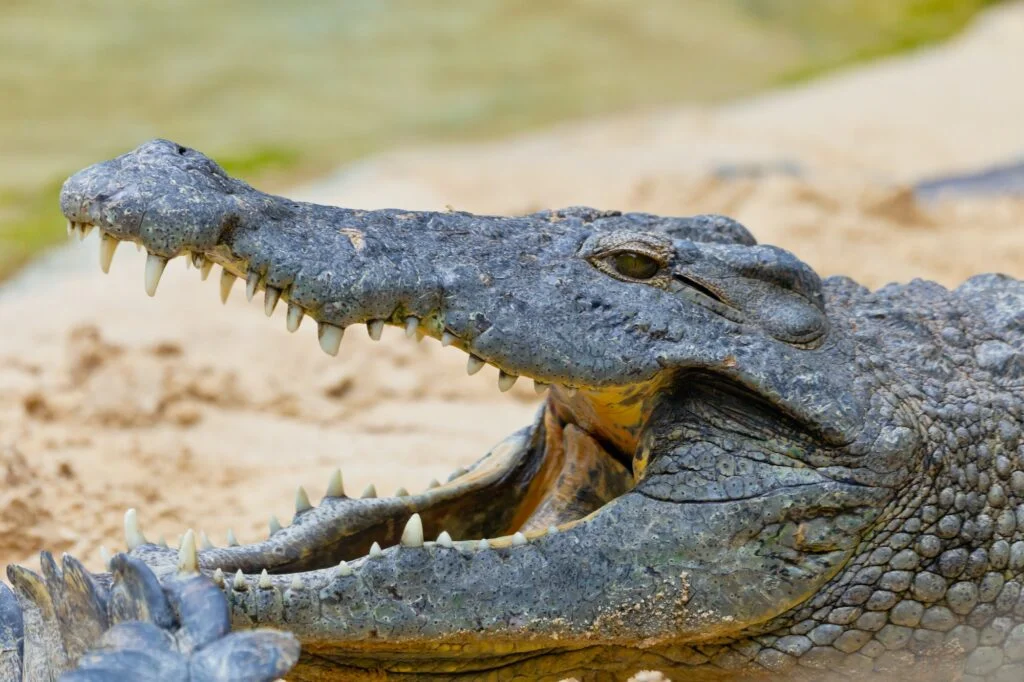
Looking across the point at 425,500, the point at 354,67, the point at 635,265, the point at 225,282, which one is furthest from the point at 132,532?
the point at 354,67

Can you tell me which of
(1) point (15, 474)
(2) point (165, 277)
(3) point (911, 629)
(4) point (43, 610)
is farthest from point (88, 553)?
(2) point (165, 277)

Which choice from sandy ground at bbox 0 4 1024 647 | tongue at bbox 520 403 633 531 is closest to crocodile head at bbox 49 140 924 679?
tongue at bbox 520 403 633 531

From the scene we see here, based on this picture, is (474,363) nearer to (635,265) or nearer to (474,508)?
(635,265)

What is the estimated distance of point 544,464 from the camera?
3836mm

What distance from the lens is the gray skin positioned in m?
3.00

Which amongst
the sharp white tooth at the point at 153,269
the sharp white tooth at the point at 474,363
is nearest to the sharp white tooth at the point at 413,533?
the sharp white tooth at the point at 474,363

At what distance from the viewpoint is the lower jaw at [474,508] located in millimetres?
3281

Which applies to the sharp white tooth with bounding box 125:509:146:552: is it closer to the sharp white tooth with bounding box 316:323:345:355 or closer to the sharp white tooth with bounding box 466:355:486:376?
the sharp white tooth with bounding box 316:323:345:355

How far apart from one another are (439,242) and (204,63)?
45.3ft

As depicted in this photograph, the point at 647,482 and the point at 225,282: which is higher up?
the point at 225,282

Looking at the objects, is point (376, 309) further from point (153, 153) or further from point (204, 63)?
point (204, 63)

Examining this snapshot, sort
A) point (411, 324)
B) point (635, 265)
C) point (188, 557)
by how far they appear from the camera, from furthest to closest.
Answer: point (635, 265)
point (411, 324)
point (188, 557)

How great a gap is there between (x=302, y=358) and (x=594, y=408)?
332 cm

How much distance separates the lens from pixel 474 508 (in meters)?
3.72
